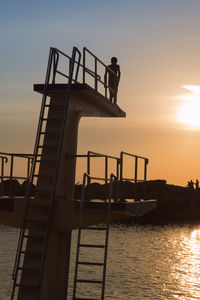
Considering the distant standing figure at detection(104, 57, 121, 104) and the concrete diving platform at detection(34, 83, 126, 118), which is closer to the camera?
the concrete diving platform at detection(34, 83, 126, 118)

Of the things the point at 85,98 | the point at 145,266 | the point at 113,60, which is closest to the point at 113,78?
the point at 113,60

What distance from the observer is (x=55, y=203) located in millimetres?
13336

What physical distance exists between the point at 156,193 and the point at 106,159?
385ft

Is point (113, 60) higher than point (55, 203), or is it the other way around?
point (113, 60)

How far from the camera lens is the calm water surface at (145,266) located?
39.0 metres

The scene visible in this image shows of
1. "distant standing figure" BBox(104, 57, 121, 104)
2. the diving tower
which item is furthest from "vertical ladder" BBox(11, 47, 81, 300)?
"distant standing figure" BBox(104, 57, 121, 104)

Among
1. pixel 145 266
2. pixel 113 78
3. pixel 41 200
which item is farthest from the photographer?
pixel 145 266

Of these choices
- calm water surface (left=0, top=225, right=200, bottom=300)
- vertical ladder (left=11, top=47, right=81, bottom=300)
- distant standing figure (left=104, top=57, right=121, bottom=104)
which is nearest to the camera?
vertical ladder (left=11, top=47, right=81, bottom=300)

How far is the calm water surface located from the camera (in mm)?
38969

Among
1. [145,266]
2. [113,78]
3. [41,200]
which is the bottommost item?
[41,200]

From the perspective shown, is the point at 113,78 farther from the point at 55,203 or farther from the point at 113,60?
the point at 55,203

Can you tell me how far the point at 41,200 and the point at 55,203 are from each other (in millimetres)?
424

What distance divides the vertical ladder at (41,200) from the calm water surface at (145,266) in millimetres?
21996

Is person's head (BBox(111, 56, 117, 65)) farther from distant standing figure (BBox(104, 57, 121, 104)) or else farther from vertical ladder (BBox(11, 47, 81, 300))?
vertical ladder (BBox(11, 47, 81, 300))
